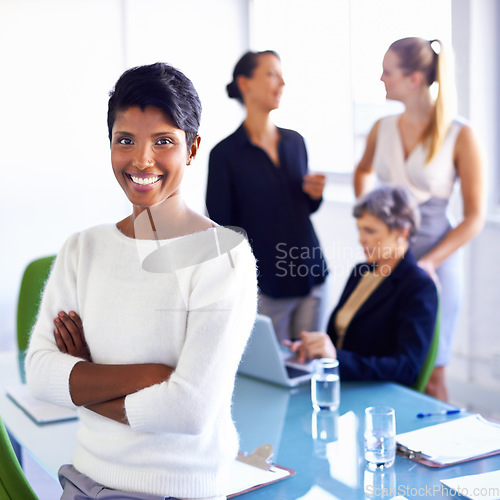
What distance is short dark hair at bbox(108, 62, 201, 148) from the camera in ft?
2.97

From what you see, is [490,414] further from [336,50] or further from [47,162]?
[47,162]

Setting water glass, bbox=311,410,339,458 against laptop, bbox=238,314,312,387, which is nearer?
water glass, bbox=311,410,339,458

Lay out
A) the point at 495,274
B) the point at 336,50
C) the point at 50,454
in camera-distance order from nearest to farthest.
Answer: the point at 50,454 → the point at 495,274 → the point at 336,50

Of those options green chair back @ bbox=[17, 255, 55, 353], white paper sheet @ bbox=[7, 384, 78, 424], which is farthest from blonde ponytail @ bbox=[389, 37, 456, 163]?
white paper sheet @ bbox=[7, 384, 78, 424]

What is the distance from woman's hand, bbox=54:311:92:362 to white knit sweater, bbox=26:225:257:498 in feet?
0.04

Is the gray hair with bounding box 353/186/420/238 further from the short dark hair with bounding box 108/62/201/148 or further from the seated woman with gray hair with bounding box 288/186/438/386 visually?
the short dark hair with bounding box 108/62/201/148

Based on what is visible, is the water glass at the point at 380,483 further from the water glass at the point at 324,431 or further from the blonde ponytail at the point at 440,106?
the blonde ponytail at the point at 440,106

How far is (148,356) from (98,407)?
12cm

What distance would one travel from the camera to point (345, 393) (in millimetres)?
1655

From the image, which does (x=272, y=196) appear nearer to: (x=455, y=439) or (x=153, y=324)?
(x=455, y=439)

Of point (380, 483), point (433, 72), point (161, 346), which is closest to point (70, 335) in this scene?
point (161, 346)

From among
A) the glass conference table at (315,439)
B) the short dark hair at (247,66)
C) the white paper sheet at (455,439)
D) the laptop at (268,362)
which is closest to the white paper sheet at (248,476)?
the glass conference table at (315,439)

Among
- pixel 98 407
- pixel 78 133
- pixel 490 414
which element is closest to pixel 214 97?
pixel 78 133

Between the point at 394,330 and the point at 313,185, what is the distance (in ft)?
1.65
